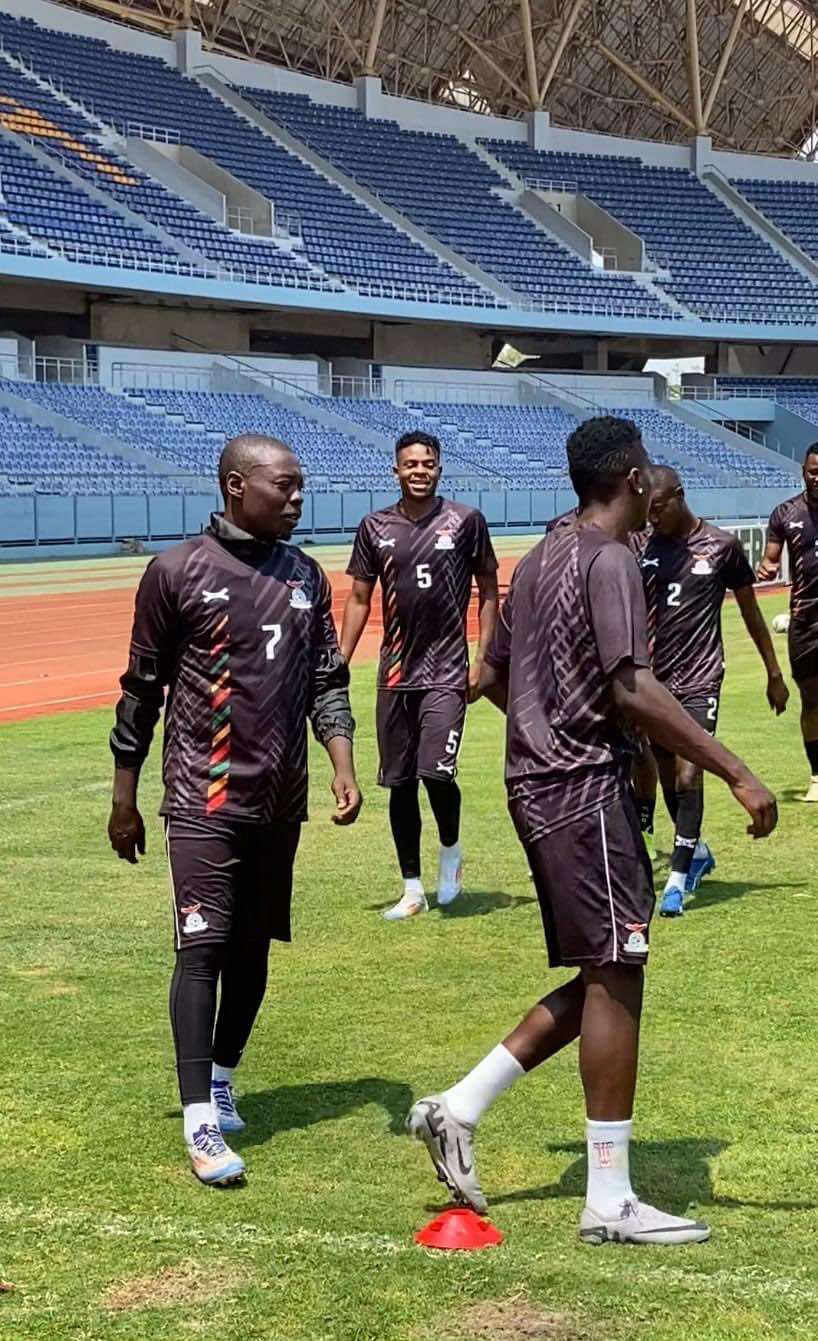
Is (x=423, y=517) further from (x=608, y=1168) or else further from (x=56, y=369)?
(x=56, y=369)

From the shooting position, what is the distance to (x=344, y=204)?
183ft

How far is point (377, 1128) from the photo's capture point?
5.19 m

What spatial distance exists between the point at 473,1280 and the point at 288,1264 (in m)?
0.46

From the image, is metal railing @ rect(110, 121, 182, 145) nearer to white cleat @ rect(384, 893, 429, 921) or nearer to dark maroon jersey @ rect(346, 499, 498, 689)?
dark maroon jersey @ rect(346, 499, 498, 689)

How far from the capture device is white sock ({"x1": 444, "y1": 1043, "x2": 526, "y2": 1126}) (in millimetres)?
4457

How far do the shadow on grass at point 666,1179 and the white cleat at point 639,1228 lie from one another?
0.25 meters

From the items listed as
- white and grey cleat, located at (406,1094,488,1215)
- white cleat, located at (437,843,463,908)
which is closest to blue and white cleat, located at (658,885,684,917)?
white cleat, located at (437,843,463,908)

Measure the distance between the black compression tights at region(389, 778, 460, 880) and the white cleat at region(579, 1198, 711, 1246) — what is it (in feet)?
13.2

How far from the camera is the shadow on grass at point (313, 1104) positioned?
522cm

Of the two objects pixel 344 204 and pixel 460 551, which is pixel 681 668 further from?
pixel 344 204

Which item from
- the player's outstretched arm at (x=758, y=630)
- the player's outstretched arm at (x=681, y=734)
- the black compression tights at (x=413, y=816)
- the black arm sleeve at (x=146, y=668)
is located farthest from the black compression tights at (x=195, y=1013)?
the player's outstretched arm at (x=758, y=630)

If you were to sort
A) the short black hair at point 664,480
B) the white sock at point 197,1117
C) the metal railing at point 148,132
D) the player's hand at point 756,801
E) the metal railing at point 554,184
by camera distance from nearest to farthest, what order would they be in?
the player's hand at point 756,801, the white sock at point 197,1117, the short black hair at point 664,480, the metal railing at point 148,132, the metal railing at point 554,184

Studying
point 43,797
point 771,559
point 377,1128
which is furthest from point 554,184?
point 377,1128

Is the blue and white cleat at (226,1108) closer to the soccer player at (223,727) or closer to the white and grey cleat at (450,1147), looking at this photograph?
the soccer player at (223,727)
